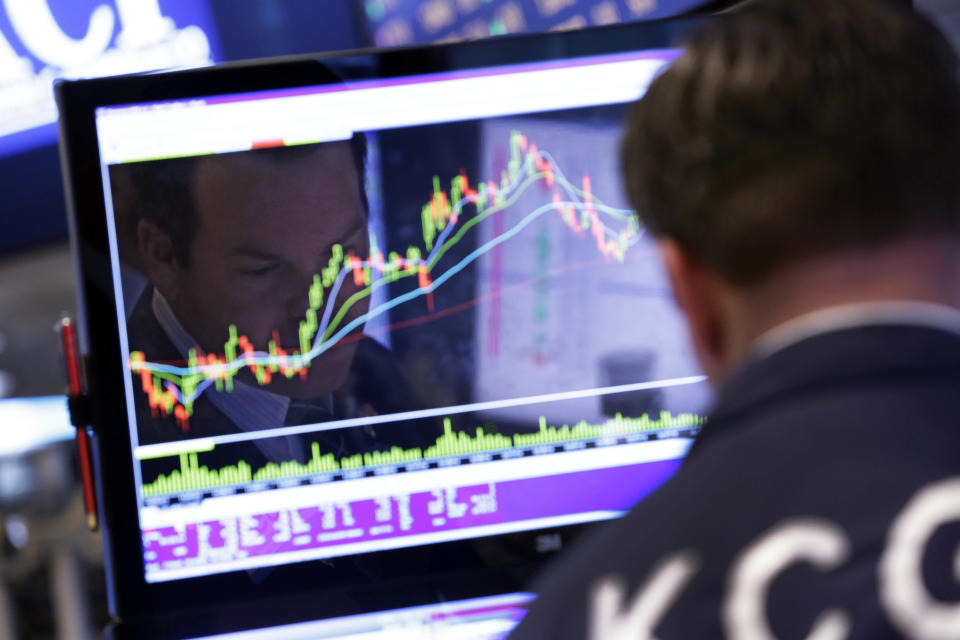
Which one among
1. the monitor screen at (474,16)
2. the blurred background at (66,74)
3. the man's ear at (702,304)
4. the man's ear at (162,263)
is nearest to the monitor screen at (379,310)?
the man's ear at (162,263)

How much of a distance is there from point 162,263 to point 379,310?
0.19 meters

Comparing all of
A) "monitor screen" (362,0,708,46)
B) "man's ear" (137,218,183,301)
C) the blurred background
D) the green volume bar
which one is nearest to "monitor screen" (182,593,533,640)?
the green volume bar

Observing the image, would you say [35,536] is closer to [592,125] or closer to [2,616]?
[2,616]

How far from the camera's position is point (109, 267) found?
0.86 meters

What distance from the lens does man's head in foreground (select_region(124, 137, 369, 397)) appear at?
0.87 meters

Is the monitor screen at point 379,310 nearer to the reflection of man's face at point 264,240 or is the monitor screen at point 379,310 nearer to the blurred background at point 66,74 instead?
the reflection of man's face at point 264,240

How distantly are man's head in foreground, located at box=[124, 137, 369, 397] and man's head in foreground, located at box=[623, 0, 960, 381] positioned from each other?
0.42m

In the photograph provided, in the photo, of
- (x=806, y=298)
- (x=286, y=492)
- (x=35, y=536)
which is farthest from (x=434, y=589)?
(x=35, y=536)

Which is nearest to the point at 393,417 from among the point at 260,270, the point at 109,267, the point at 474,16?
the point at 260,270

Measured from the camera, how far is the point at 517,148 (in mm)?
892

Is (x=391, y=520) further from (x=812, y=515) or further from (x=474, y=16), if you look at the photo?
(x=474, y=16)

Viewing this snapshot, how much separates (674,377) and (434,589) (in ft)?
0.93

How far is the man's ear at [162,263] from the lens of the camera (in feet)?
2.85

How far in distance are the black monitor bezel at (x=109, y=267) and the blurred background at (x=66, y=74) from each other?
0.76 metres
